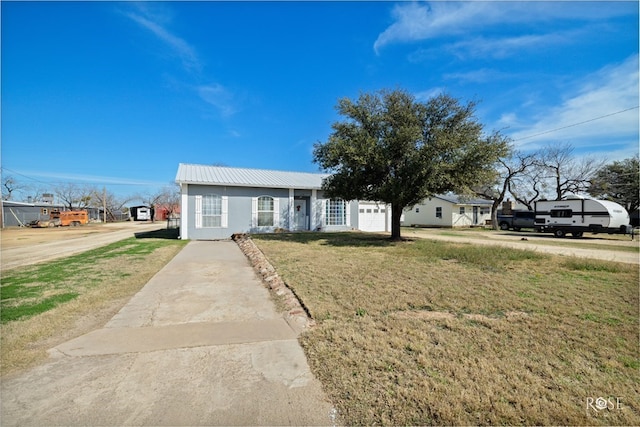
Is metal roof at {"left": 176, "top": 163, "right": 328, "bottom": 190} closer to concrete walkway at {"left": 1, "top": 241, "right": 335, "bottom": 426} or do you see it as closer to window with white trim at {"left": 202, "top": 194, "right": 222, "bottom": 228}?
window with white trim at {"left": 202, "top": 194, "right": 222, "bottom": 228}

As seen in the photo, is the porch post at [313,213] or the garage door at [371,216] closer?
the porch post at [313,213]

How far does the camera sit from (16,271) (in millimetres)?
7535

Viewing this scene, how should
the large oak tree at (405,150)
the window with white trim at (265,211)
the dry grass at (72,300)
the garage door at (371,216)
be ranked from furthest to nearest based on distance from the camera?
the garage door at (371,216), the window with white trim at (265,211), the large oak tree at (405,150), the dry grass at (72,300)


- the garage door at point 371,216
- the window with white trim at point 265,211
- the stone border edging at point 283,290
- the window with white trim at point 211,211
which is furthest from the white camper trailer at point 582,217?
the window with white trim at point 211,211

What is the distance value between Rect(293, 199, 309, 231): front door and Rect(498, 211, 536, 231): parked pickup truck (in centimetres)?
1921

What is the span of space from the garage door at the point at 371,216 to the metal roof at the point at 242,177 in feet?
12.9

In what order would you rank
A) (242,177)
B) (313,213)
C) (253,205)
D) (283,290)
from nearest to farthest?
(283,290), (253,205), (242,177), (313,213)

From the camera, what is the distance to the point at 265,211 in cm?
1666

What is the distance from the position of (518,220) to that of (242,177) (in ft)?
76.9

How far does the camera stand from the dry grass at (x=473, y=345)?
226cm

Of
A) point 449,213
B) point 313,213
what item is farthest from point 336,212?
point 449,213

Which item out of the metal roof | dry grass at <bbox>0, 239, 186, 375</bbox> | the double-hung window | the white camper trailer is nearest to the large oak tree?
the metal roof

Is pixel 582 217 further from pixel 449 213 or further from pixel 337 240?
pixel 337 240

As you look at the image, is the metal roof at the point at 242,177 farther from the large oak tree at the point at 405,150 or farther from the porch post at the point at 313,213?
the large oak tree at the point at 405,150
